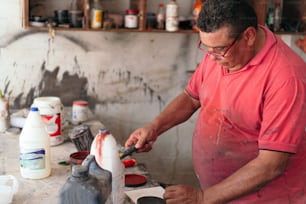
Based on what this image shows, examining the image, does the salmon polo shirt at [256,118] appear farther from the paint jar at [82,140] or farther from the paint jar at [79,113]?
the paint jar at [79,113]

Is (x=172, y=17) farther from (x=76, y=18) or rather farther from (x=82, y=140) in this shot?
(x=82, y=140)

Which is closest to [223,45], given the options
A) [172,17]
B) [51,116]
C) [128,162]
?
[128,162]

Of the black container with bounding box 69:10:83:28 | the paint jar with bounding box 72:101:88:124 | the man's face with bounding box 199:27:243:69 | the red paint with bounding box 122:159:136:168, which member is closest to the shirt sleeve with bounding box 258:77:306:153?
the man's face with bounding box 199:27:243:69

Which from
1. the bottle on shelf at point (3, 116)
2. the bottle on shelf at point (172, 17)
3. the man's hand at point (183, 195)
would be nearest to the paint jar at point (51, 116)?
the bottle on shelf at point (3, 116)

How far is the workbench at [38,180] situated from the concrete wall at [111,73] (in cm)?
53

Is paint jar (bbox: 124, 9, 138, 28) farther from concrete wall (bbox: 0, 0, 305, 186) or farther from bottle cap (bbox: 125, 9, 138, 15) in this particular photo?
concrete wall (bbox: 0, 0, 305, 186)

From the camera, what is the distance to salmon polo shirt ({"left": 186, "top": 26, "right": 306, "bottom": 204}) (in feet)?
3.84

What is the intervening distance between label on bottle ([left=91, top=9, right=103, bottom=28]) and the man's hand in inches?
48.9

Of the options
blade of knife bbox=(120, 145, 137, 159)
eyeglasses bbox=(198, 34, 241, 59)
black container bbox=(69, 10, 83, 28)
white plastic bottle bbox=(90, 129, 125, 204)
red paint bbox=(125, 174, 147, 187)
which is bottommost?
red paint bbox=(125, 174, 147, 187)

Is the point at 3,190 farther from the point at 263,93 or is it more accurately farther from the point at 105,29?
the point at 105,29

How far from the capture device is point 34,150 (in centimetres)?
130

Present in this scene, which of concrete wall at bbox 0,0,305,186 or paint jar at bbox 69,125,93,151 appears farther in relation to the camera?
concrete wall at bbox 0,0,305,186

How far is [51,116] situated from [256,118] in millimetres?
850

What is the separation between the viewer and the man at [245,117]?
117 centimetres
